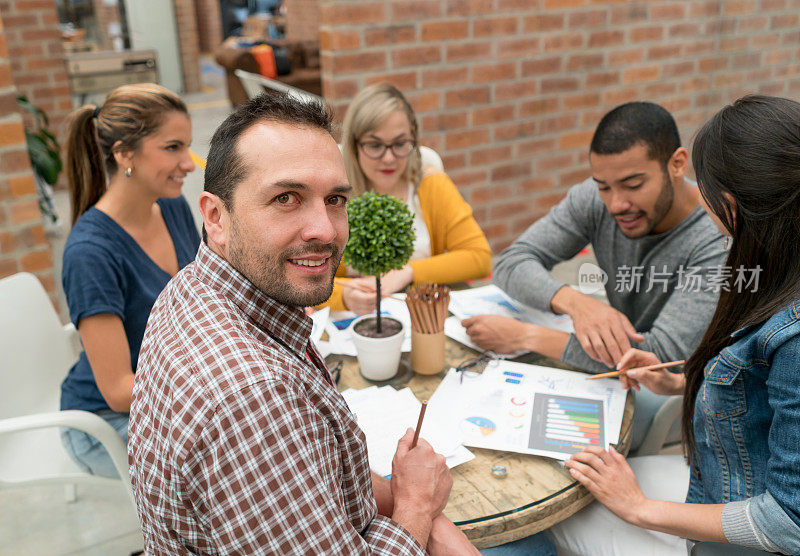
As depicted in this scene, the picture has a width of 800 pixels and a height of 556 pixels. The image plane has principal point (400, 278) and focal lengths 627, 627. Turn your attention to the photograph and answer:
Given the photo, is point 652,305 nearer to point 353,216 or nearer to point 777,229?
point 777,229

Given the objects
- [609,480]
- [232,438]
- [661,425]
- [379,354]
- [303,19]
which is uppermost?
[303,19]

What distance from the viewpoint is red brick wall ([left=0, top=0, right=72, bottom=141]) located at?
4.68 metres

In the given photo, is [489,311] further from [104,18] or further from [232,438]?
[104,18]

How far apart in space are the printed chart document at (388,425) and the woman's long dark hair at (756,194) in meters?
0.60

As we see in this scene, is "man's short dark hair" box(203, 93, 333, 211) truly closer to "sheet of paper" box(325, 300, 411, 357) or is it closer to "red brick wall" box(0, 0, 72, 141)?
"sheet of paper" box(325, 300, 411, 357)

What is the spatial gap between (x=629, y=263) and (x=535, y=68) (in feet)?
5.97

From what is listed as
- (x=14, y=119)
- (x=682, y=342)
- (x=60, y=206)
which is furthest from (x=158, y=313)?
(x=60, y=206)

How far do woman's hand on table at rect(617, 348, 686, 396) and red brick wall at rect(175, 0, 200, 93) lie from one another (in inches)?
324

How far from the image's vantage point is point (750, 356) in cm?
118

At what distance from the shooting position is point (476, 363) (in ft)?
5.30

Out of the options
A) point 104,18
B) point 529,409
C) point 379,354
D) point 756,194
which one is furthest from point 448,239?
point 104,18

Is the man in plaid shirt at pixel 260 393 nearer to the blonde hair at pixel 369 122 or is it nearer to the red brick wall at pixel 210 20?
the blonde hair at pixel 369 122

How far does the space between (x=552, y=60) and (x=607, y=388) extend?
7.99 ft

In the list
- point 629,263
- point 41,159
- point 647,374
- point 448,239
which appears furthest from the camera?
point 41,159
